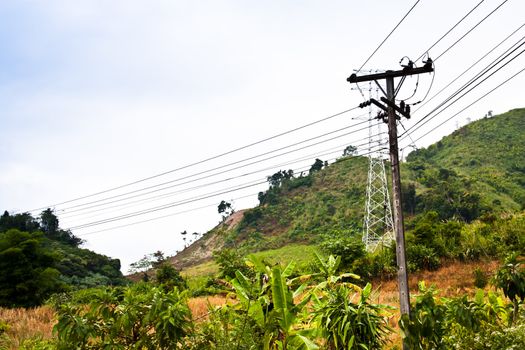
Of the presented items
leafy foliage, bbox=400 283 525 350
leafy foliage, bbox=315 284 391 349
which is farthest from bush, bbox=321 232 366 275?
leafy foliage, bbox=400 283 525 350

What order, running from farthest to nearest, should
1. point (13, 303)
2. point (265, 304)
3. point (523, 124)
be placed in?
point (523, 124)
point (13, 303)
point (265, 304)

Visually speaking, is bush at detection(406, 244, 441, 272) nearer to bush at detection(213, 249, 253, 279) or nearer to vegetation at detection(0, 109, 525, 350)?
vegetation at detection(0, 109, 525, 350)

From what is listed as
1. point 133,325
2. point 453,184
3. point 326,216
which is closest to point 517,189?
point 453,184

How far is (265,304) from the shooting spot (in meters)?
6.22

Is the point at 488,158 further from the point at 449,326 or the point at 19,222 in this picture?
the point at 449,326

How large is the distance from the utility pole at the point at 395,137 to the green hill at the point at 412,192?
4151cm

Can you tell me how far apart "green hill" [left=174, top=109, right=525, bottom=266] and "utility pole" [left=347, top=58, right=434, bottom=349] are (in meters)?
41.5

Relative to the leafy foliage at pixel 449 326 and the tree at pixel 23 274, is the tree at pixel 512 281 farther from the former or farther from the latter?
the tree at pixel 23 274

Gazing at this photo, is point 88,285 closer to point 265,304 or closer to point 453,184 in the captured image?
point 265,304

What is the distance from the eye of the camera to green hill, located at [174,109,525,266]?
56281 millimetres

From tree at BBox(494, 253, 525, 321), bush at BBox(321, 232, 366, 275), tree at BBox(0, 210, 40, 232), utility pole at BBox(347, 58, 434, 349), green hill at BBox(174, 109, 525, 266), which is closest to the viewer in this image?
tree at BBox(494, 253, 525, 321)

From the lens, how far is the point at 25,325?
1178 centimetres

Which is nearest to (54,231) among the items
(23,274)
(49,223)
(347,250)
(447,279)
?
(49,223)

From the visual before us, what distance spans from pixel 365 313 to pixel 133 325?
383cm
